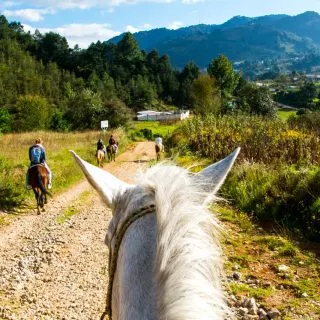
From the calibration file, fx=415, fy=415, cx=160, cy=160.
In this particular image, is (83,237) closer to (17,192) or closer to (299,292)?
(17,192)

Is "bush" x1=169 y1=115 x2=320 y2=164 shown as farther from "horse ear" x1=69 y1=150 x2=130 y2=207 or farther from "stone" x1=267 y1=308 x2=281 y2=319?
"horse ear" x1=69 y1=150 x2=130 y2=207

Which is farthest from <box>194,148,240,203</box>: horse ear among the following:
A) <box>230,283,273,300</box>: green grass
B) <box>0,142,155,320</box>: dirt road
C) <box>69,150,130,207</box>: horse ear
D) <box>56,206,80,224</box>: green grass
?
<box>56,206,80,224</box>: green grass

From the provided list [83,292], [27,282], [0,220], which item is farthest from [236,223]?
[0,220]

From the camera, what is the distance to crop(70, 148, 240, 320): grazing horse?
99 centimetres

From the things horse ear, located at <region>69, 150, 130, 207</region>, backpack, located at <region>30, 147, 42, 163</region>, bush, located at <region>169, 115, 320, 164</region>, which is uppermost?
horse ear, located at <region>69, 150, 130, 207</region>

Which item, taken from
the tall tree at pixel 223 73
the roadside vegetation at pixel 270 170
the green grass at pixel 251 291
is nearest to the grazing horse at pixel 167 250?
the roadside vegetation at pixel 270 170

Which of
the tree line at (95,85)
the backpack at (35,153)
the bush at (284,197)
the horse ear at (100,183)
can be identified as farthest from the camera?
the tree line at (95,85)

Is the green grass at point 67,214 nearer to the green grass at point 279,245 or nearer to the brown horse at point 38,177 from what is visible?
the brown horse at point 38,177

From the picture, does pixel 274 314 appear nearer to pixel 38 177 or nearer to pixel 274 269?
pixel 274 269

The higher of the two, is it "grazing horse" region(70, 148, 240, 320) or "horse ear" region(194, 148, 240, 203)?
"horse ear" region(194, 148, 240, 203)

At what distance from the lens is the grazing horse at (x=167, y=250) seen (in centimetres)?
99

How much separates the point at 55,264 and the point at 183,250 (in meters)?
6.30

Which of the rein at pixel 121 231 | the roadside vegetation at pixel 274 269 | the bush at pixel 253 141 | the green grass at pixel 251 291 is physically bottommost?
the roadside vegetation at pixel 274 269

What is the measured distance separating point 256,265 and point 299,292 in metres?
1.00
